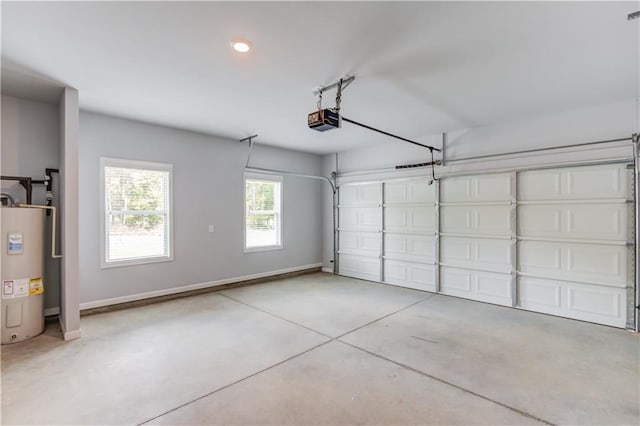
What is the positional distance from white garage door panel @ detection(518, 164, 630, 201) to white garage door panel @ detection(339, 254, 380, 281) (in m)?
2.96

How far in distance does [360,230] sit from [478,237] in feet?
7.85

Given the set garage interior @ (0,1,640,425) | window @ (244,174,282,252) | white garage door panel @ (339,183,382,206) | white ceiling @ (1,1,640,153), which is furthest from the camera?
white garage door panel @ (339,183,382,206)

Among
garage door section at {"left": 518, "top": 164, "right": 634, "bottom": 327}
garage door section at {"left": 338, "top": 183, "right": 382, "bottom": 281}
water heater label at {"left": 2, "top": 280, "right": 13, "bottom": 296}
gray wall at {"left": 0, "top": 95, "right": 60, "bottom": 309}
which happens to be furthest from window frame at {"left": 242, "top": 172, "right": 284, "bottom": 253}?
garage door section at {"left": 518, "top": 164, "right": 634, "bottom": 327}

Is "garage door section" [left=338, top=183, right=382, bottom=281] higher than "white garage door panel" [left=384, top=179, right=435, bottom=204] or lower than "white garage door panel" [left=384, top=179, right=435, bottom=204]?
lower

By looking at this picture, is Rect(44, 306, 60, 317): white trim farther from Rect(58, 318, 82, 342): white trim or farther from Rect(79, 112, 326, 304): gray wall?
Rect(58, 318, 82, 342): white trim

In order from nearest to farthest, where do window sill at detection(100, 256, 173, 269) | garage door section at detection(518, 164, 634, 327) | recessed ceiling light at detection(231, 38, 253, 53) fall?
recessed ceiling light at detection(231, 38, 253, 53) → garage door section at detection(518, 164, 634, 327) → window sill at detection(100, 256, 173, 269)

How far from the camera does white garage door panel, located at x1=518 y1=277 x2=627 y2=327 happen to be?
3861 mm

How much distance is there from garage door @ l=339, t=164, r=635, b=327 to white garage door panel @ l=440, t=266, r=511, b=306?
2 centimetres

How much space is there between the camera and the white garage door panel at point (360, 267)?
21.1 ft

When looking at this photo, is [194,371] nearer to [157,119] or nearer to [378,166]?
[157,119]

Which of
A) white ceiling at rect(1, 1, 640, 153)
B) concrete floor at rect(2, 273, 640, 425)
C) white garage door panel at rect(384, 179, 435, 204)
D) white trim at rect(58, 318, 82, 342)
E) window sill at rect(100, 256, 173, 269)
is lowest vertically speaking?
concrete floor at rect(2, 273, 640, 425)

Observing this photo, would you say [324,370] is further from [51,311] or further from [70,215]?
[51,311]

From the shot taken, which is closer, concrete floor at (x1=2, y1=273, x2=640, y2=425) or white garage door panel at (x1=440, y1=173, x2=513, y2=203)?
concrete floor at (x1=2, y1=273, x2=640, y2=425)

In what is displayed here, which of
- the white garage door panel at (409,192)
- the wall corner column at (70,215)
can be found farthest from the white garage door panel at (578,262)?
the wall corner column at (70,215)
